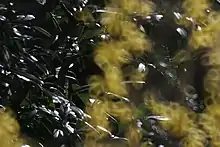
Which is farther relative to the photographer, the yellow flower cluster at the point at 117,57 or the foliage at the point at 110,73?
the yellow flower cluster at the point at 117,57

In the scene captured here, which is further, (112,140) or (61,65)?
(112,140)

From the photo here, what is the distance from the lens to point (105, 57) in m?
1.55

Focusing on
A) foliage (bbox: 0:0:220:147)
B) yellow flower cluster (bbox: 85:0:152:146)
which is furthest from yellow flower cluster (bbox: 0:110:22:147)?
yellow flower cluster (bbox: 85:0:152:146)

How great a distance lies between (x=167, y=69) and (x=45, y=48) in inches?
16.1

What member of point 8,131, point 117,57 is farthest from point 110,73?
point 8,131

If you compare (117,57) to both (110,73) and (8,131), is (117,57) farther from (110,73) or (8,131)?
(8,131)

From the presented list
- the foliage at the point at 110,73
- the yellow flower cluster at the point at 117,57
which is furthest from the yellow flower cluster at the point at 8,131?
the yellow flower cluster at the point at 117,57

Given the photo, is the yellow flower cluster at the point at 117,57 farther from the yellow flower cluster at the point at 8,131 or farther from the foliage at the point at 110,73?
the yellow flower cluster at the point at 8,131

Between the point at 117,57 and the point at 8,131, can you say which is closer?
the point at 8,131

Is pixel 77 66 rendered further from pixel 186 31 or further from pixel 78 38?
pixel 186 31

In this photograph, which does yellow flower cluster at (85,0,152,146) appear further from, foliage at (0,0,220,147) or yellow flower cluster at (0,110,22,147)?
yellow flower cluster at (0,110,22,147)

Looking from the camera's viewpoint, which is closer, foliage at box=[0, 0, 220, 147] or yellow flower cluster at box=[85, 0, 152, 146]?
foliage at box=[0, 0, 220, 147]

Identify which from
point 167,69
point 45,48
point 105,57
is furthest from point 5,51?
point 167,69

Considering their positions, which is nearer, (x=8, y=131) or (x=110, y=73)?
(x=8, y=131)
